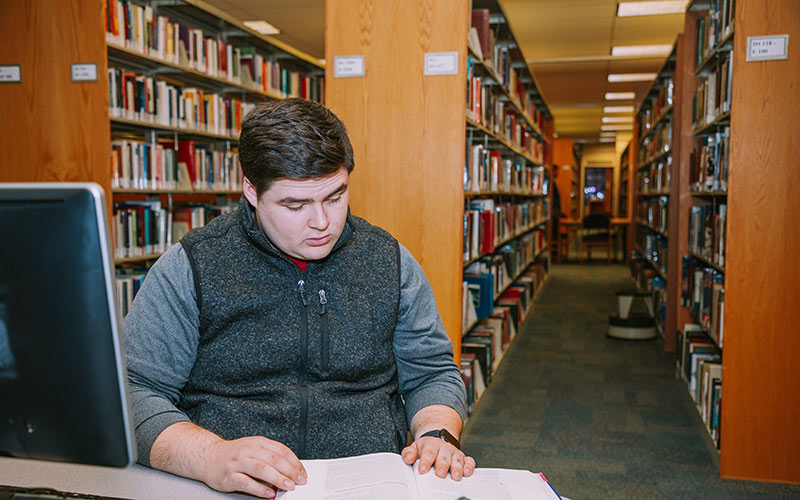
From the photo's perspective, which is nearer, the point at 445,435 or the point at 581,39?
the point at 445,435

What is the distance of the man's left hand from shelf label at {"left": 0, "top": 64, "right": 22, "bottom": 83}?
2.98 metres

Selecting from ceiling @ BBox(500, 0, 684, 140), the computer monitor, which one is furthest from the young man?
ceiling @ BBox(500, 0, 684, 140)

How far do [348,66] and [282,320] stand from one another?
1716mm

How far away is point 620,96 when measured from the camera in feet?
36.4

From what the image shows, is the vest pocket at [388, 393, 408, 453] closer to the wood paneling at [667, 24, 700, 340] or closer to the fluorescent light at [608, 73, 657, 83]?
the wood paneling at [667, 24, 700, 340]

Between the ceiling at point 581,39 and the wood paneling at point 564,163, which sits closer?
the ceiling at point 581,39

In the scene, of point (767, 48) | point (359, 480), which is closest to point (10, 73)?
point (359, 480)

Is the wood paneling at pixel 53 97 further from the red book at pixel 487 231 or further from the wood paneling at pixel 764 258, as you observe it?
the wood paneling at pixel 764 258

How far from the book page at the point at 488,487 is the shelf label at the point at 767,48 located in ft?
7.22

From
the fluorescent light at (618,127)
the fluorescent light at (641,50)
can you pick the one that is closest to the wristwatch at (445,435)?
the fluorescent light at (641,50)

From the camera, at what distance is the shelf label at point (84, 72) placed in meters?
3.06

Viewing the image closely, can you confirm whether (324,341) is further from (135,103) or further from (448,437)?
(135,103)

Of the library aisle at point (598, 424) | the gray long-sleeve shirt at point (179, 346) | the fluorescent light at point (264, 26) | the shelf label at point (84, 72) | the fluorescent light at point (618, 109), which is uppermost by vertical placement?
the fluorescent light at point (264, 26)

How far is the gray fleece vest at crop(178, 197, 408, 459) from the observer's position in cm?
121
